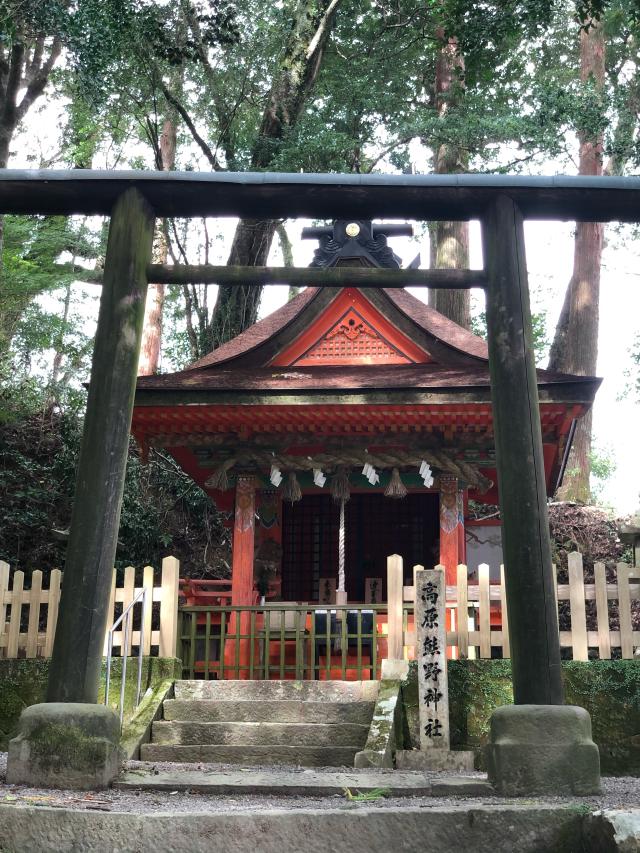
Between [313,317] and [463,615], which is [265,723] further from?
[313,317]

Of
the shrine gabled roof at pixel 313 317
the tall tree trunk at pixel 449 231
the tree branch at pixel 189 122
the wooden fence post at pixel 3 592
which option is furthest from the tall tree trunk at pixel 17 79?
the tall tree trunk at pixel 449 231

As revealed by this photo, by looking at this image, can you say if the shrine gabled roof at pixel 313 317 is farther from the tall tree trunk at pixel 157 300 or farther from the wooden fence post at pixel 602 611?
the tall tree trunk at pixel 157 300

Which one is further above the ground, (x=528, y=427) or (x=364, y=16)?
(x=364, y=16)

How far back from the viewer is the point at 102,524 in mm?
5734

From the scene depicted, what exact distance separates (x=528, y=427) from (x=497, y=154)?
725 inches

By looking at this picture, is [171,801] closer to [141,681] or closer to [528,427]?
[528,427]

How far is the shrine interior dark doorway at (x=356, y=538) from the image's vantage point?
14.7 meters

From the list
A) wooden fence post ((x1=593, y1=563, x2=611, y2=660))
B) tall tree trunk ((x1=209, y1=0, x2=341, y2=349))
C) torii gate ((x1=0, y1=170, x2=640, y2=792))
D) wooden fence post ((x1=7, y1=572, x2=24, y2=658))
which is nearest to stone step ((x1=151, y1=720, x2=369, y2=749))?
wooden fence post ((x1=7, y1=572, x2=24, y2=658))

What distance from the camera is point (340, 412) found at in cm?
1135

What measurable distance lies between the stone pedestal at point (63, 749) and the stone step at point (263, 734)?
335 cm

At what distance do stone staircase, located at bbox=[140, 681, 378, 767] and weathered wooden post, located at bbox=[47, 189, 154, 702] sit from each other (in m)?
3.06

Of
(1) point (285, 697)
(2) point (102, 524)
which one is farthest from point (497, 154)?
(2) point (102, 524)

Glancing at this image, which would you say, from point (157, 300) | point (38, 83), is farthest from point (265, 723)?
point (157, 300)

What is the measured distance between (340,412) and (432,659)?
13.0 ft
